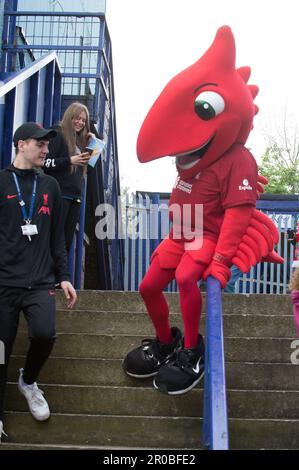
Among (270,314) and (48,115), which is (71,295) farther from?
(48,115)

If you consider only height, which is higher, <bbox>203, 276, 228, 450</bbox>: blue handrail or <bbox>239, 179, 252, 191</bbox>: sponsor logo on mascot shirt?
<bbox>239, 179, 252, 191</bbox>: sponsor logo on mascot shirt

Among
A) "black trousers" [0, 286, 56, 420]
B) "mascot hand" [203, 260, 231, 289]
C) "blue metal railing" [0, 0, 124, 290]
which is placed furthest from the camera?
"blue metal railing" [0, 0, 124, 290]

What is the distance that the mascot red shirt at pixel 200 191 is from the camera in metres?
3.98

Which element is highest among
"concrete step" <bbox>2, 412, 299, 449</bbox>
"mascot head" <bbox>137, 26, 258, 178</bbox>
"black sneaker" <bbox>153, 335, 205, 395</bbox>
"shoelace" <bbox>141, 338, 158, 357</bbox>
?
"mascot head" <bbox>137, 26, 258, 178</bbox>

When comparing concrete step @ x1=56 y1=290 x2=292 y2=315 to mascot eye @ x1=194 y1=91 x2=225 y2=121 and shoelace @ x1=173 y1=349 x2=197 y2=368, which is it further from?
mascot eye @ x1=194 y1=91 x2=225 y2=121

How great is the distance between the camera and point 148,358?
13.6ft

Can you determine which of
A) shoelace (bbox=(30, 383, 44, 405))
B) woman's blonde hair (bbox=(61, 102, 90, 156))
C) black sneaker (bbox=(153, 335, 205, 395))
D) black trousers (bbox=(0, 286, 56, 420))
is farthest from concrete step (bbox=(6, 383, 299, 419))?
woman's blonde hair (bbox=(61, 102, 90, 156))

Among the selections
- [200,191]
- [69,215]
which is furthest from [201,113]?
[69,215]

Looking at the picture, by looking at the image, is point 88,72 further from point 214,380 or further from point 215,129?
point 214,380

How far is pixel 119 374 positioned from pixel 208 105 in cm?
174

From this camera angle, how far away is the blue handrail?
114 inches

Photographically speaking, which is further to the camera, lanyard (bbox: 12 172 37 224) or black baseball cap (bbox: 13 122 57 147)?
black baseball cap (bbox: 13 122 57 147)

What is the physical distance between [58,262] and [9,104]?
2.65 m

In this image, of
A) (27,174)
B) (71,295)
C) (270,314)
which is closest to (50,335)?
(71,295)
